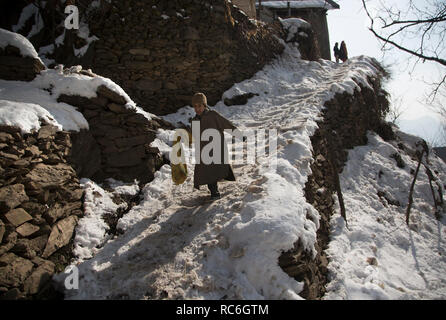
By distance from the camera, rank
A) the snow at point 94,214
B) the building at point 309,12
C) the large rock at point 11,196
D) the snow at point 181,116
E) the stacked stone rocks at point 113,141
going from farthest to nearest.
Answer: the building at point 309,12
the snow at point 181,116
the stacked stone rocks at point 113,141
the snow at point 94,214
the large rock at point 11,196

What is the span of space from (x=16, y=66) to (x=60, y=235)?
311cm

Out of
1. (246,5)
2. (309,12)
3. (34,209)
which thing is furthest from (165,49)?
(309,12)

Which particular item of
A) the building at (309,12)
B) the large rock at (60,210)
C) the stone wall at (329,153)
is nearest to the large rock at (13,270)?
the large rock at (60,210)

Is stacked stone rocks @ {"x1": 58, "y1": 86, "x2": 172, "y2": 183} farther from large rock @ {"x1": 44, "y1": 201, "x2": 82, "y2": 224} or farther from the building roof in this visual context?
the building roof

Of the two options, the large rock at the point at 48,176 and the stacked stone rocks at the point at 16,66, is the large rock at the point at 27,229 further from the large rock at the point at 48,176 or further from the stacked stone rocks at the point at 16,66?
the stacked stone rocks at the point at 16,66

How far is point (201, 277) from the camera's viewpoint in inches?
99.6

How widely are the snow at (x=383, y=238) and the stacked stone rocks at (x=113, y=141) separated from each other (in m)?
3.34

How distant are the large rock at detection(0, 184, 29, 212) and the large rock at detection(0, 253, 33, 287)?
0.45 m

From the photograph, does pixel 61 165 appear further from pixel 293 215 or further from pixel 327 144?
pixel 327 144

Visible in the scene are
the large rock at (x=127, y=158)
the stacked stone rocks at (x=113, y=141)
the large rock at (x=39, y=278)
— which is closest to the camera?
the large rock at (x=39, y=278)

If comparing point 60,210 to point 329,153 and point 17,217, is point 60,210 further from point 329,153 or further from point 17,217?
point 329,153

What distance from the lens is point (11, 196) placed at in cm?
261

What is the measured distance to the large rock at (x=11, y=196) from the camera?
2502 mm

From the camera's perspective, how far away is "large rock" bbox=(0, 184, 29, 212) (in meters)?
2.50
